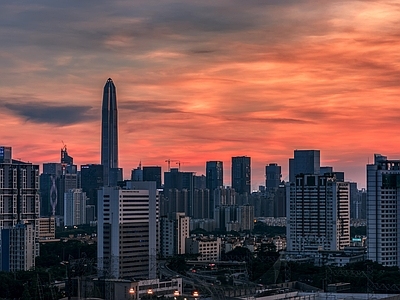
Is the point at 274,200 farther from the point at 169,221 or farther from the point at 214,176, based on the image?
the point at 169,221

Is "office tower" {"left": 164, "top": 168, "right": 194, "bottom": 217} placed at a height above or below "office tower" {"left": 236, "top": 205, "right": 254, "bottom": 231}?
above

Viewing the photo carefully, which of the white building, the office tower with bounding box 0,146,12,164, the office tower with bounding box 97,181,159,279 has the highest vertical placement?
the office tower with bounding box 0,146,12,164

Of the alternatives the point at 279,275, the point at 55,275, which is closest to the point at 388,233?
the point at 279,275

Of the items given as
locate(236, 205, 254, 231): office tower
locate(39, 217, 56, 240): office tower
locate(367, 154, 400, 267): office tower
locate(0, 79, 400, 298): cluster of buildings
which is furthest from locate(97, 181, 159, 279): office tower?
locate(236, 205, 254, 231): office tower

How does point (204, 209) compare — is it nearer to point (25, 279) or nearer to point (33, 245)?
point (33, 245)

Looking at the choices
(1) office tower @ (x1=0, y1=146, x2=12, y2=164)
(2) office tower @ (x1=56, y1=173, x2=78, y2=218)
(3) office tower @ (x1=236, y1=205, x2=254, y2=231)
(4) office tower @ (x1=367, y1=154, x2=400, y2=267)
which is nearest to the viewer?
(4) office tower @ (x1=367, y1=154, x2=400, y2=267)

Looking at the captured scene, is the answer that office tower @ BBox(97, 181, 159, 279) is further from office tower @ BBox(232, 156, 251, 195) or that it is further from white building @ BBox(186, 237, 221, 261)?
office tower @ BBox(232, 156, 251, 195)

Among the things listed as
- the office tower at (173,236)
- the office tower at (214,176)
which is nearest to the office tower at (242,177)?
the office tower at (214,176)
